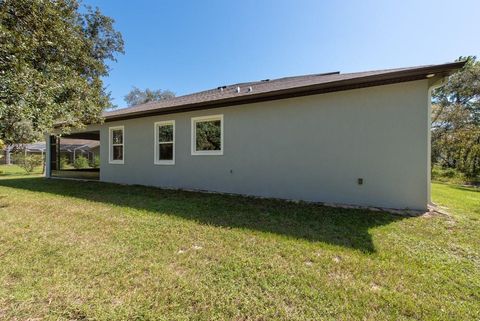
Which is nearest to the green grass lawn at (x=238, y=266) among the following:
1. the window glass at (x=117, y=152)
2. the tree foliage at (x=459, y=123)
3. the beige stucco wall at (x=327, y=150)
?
the beige stucco wall at (x=327, y=150)

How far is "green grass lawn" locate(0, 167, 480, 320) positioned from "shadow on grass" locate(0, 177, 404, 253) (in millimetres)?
35

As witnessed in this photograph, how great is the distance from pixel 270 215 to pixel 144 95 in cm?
3821

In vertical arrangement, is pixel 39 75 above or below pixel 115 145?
above

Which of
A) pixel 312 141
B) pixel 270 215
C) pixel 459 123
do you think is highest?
pixel 459 123

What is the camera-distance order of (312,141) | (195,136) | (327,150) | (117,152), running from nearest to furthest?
1. (327,150)
2. (312,141)
3. (195,136)
4. (117,152)

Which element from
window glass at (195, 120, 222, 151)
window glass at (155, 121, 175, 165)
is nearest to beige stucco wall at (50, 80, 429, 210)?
window glass at (195, 120, 222, 151)

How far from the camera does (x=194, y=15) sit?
10.8 meters

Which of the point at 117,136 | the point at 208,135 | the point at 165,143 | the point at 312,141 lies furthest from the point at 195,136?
the point at 117,136

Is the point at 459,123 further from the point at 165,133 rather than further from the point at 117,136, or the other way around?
the point at 117,136

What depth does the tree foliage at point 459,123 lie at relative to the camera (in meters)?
15.2

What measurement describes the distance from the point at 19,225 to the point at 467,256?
6741 mm

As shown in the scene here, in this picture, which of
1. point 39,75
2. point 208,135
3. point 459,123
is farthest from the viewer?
point 459,123

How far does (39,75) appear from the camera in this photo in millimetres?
5297

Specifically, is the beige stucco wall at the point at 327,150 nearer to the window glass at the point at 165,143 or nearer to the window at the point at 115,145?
the window glass at the point at 165,143
